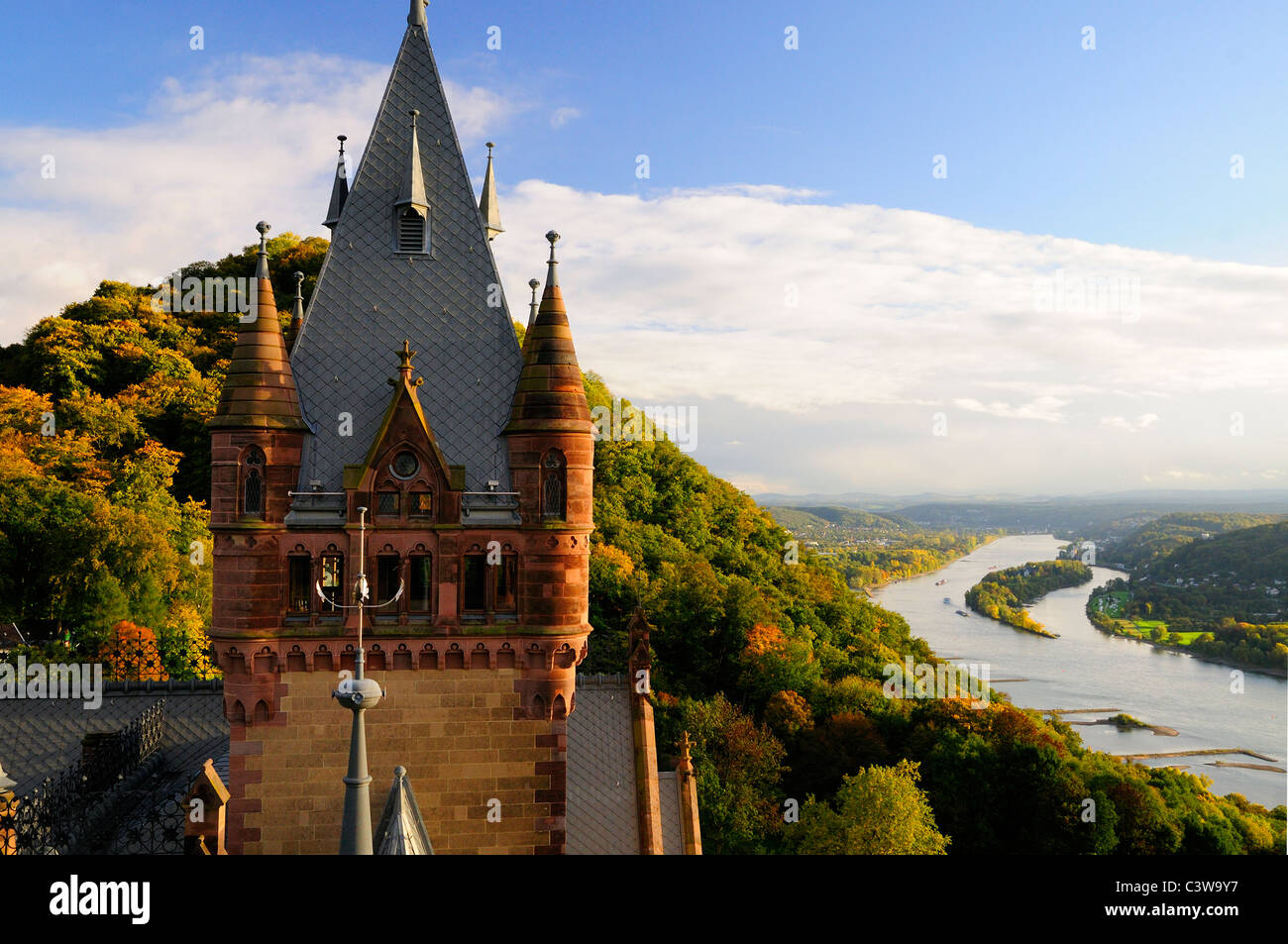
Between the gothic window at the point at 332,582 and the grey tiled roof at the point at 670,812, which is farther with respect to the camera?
the grey tiled roof at the point at 670,812

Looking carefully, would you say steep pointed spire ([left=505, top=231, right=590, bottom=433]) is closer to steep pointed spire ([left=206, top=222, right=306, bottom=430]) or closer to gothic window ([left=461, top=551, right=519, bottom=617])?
gothic window ([left=461, top=551, right=519, bottom=617])

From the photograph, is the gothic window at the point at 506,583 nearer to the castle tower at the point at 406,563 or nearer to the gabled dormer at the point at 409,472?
the castle tower at the point at 406,563

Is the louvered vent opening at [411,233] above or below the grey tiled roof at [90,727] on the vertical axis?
above

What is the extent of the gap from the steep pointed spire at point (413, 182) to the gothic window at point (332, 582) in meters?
8.26

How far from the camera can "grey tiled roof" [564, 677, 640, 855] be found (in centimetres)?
2605

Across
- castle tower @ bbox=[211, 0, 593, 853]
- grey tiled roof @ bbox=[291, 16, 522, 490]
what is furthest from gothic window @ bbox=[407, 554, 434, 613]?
grey tiled roof @ bbox=[291, 16, 522, 490]

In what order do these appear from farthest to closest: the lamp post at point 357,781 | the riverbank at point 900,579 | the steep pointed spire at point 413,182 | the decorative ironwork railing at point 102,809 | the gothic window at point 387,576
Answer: the riverbank at point 900,579 → the decorative ironwork railing at point 102,809 → the steep pointed spire at point 413,182 → the gothic window at point 387,576 → the lamp post at point 357,781

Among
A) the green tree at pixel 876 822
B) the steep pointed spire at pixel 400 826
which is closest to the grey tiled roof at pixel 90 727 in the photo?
the steep pointed spire at pixel 400 826

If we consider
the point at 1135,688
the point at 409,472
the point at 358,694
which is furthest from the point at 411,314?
the point at 1135,688

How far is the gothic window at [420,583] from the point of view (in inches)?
732

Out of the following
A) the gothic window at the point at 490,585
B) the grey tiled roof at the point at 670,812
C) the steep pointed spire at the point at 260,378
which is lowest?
the grey tiled roof at the point at 670,812
